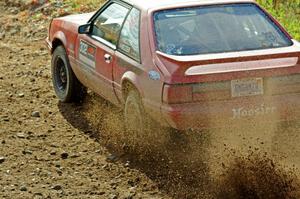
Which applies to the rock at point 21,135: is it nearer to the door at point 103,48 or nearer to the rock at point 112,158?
the door at point 103,48

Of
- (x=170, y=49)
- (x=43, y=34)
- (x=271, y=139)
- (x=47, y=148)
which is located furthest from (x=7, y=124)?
(x=43, y=34)

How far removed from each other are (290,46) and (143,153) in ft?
5.82

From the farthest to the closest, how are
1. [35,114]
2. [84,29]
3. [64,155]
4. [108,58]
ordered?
1. [35,114]
2. [84,29]
3. [108,58]
4. [64,155]

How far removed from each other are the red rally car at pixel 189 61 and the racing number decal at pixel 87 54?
1cm

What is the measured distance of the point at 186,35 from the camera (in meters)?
8.11

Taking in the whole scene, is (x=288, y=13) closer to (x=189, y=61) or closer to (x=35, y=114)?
(x=35, y=114)

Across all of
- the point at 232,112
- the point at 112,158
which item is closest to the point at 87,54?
the point at 112,158

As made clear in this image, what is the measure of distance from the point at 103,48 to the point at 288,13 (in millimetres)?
5485

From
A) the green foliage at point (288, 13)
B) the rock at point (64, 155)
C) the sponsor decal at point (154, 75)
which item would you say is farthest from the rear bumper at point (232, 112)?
the green foliage at point (288, 13)

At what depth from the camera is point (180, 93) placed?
7.41 meters

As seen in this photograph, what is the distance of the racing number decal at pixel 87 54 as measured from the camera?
9.13 metres

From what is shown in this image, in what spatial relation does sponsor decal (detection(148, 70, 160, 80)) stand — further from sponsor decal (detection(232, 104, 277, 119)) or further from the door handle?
the door handle

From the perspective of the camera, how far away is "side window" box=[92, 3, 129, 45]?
881 centimetres

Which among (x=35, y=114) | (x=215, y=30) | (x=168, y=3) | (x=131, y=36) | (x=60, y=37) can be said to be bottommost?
(x=35, y=114)
